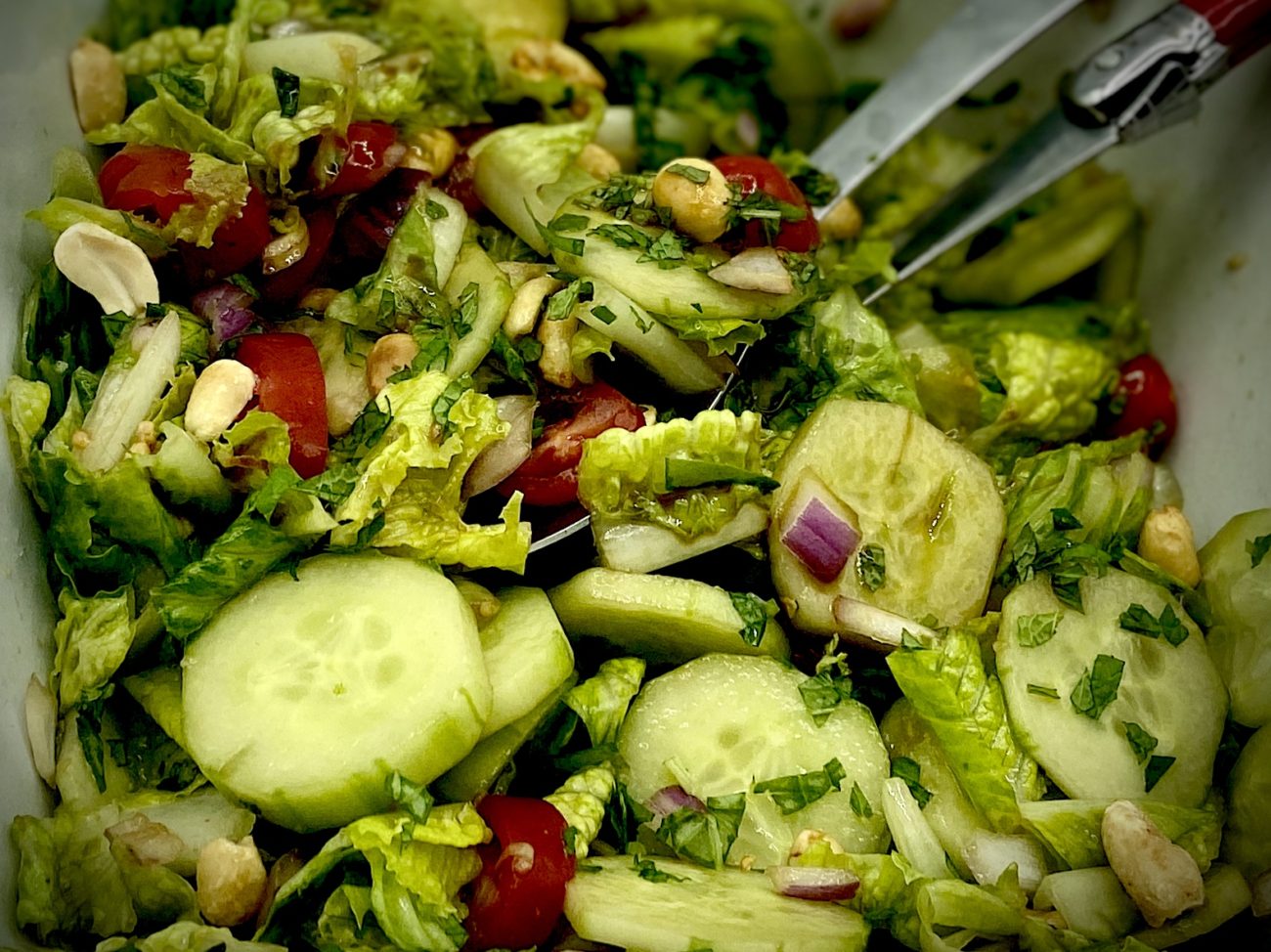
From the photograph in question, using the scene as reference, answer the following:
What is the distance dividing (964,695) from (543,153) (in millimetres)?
1277

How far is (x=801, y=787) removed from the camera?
1906 mm

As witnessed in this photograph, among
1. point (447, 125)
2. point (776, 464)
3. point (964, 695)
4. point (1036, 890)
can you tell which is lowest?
point (1036, 890)

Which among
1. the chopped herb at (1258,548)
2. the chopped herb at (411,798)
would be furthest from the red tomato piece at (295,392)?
the chopped herb at (1258,548)

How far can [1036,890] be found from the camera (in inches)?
73.4

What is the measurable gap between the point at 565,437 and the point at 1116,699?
1.01 metres

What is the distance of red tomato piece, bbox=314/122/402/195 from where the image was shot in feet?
7.08

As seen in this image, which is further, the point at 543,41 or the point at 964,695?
the point at 543,41

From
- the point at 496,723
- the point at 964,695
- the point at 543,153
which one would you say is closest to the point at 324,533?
the point at 496,723

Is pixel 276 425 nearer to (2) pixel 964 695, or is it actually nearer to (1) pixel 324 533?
(1) pixel 324 533

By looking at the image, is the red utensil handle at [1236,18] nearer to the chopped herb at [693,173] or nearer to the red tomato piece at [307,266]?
the chopped herb at [693,173]

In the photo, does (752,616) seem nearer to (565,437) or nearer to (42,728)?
(565,437)

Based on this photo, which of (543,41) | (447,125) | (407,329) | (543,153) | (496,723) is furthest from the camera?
(543,41)

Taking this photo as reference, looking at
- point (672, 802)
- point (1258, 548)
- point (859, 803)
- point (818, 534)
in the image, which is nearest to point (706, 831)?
point (672, 802)

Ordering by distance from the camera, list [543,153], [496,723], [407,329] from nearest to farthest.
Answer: [496,723], [407,329], [543,153]
